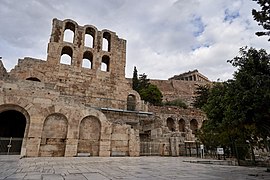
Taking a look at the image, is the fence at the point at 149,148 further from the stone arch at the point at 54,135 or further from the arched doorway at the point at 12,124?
the arched doorway at the point at 12,124

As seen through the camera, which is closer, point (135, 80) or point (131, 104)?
point (131, 104)

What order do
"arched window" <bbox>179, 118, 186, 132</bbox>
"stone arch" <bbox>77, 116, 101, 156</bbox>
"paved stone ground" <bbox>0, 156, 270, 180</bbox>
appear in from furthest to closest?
"arched window" <bbox>179, 118, 186, 132</bbox> < "stone arch" <bbox>77, 116, 101, 156</bbox> < "paved stone ground" <bbox>0, 156, 270, 180</bbox>

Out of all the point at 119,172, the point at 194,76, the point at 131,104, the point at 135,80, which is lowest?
the point at 119,172

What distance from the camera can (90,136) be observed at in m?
15.5

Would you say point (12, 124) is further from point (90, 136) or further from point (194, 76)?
point (194, 76)

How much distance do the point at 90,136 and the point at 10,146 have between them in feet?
18.3

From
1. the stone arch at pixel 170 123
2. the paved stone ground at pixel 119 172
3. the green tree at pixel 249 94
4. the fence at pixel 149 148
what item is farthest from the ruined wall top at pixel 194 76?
the paved stone ground at pixel 119 172

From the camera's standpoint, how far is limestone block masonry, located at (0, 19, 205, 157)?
14.0m

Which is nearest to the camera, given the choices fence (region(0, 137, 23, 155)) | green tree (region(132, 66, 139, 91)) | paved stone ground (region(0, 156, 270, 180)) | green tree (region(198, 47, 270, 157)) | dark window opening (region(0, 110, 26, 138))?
paved stone ground (region(0, 156, 270, 180))

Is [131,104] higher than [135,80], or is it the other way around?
[135,80]

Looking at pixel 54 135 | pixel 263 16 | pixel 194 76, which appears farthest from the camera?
pixel 194 76

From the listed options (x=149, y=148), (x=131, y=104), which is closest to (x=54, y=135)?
(x=149, y=148)

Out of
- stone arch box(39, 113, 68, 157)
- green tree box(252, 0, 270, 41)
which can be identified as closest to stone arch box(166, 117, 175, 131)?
stone arch box(39, 113, 68, 157)

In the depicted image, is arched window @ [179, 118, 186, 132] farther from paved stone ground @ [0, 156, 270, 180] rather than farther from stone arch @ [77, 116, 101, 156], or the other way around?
paved stone ground @ [0, 156, 270, 180]
